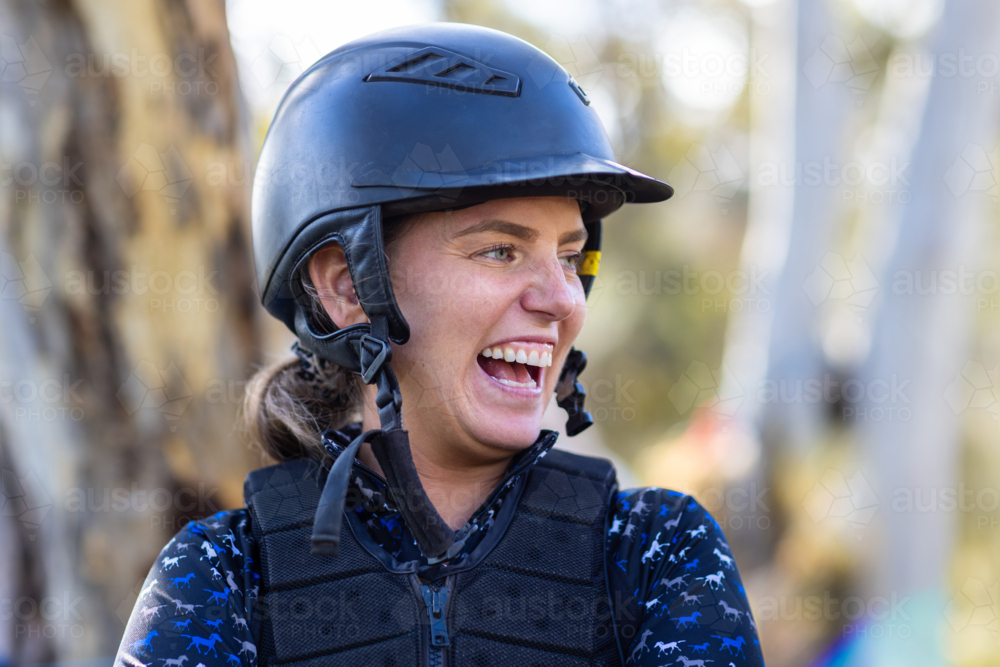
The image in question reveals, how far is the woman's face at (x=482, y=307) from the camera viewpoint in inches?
72.4

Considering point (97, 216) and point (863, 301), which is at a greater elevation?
point (97, 216)

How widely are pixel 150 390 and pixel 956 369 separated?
581cm

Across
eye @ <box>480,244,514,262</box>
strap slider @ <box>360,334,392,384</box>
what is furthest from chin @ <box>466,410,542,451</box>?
eye @ <box>480,244,514,262</box>

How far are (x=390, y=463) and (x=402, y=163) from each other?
688mm

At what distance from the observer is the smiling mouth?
188 centimetres

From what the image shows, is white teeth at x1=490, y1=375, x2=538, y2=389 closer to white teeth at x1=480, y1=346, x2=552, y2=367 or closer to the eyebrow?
white teeth at x1=480, y1=346, x2=552, y2=367

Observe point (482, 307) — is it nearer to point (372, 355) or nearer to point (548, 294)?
point (548, 294)

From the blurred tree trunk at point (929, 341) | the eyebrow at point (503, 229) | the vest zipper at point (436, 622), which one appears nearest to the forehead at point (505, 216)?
the eyebrow at point (503, 229)

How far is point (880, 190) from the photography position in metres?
6.30

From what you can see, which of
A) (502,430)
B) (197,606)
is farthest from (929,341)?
(197,606)

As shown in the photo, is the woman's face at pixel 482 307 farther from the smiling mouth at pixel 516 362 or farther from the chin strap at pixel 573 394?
the chin strap at pixel 573 394

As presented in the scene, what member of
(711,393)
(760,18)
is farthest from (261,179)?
(711,393)

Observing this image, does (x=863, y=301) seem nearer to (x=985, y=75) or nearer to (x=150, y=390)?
(x=985, y=75)

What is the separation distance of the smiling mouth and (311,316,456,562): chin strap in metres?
0.23
